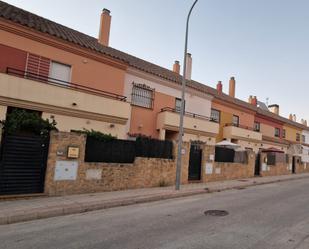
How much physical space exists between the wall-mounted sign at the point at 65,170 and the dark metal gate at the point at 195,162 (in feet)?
23.6

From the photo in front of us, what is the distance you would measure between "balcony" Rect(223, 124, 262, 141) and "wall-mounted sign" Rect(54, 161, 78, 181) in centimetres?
1886

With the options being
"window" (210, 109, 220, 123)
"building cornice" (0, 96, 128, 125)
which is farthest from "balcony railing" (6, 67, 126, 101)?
"window" (210, 109, 220, 123)

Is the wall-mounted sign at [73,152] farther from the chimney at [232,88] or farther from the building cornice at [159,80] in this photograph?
the chimney at [232,88]

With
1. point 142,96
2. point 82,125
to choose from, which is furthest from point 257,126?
point 82,125

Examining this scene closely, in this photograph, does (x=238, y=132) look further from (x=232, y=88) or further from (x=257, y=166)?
(x=232, y=88)

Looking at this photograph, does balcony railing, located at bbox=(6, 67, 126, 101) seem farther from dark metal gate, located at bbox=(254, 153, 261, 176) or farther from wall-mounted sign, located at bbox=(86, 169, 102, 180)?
dark metal gate, located at bbox=(254, 153, 261, 176)

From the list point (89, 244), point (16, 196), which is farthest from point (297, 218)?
point (16, 196)

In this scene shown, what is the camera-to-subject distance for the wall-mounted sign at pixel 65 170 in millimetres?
10045

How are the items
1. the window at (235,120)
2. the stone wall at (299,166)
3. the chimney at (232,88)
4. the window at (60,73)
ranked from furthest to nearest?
1. the chimney at (232,88)
2. the stone wall at (299,166)
3. the window at (235,120)
4. the window at (60,73)

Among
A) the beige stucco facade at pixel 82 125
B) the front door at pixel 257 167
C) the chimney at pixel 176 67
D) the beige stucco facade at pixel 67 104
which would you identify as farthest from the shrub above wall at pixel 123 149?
the chimney at pixel 176 67

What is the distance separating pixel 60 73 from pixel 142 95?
615 cm

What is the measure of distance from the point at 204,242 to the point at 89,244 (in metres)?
2.32

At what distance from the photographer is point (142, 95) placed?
19.7 meters

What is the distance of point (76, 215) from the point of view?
8.02m
